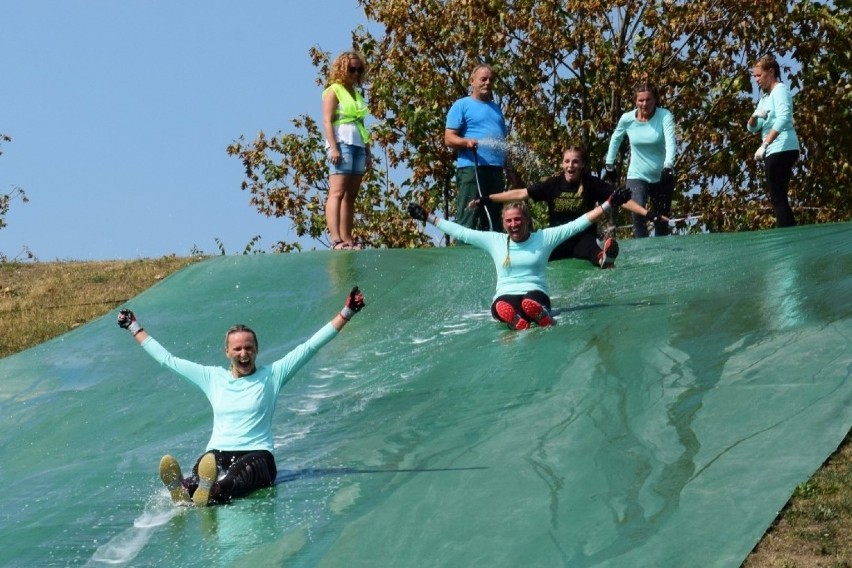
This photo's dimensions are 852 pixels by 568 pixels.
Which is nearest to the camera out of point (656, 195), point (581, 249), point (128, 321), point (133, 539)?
point (133, 539)

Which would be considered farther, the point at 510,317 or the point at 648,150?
the point at 648,150

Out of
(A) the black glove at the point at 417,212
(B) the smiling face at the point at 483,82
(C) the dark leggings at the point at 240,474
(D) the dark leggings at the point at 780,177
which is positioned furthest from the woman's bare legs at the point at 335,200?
(C) the dark leggings at the point at 240,474

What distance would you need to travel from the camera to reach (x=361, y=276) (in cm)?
1255

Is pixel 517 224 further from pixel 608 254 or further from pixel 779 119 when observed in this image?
pixel 779 119

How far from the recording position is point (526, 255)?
10.3 metres

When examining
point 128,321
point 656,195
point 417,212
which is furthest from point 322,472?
point 656,195

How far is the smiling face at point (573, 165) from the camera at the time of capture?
11511 millimetres

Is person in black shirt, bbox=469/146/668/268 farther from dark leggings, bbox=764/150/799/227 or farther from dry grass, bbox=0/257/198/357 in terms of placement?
dry grass, bbox=0/257/198/357

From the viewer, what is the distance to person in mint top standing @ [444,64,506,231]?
504 inches

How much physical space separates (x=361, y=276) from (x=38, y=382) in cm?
273

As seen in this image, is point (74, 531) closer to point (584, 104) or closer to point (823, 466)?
point (823, 466)

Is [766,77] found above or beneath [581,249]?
above

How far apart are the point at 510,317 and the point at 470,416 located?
6.23ft

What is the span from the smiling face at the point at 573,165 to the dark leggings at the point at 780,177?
5.82 feet
